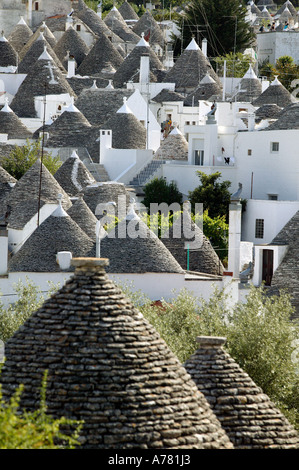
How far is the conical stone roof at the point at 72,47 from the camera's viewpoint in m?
88.1

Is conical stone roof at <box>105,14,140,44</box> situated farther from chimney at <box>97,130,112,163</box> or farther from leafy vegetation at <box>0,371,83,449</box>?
leafy vegetation at <box>0,371,83,449</box>

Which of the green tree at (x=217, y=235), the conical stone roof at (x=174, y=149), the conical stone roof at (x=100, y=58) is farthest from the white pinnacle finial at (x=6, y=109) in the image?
the green tree at (x=217, y=235)

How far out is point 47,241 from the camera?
46.2 metres

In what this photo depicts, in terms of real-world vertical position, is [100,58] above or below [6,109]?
above

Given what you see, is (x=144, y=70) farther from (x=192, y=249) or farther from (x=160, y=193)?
(x=192, y=249)

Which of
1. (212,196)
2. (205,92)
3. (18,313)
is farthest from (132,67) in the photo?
(18,313)

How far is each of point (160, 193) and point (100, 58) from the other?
2880 centimetres

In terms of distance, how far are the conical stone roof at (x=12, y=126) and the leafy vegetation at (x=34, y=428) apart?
55607mm

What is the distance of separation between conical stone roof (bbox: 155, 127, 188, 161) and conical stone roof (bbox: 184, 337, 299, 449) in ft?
150

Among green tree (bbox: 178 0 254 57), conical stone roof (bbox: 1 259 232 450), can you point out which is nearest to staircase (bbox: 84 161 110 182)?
green tree (bbox: 178 0 254 57)

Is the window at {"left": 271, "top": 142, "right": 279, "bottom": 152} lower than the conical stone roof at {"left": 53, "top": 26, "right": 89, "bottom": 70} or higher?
lower

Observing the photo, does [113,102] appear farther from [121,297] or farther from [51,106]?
[121,297]

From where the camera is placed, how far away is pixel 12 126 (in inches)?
2813

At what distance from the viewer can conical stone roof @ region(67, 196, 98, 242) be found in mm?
48375
